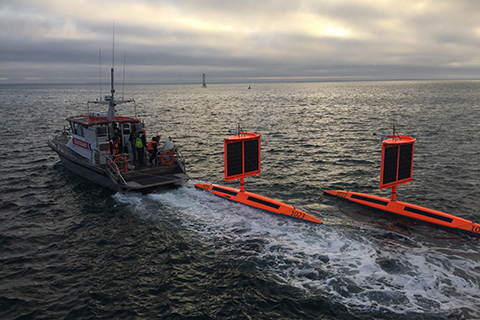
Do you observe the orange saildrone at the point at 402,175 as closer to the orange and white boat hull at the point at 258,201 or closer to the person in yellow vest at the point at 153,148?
the orange and white boat hull at the point at 258,201

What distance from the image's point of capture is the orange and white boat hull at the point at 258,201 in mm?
14922

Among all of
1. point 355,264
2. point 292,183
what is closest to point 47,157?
point 292,183

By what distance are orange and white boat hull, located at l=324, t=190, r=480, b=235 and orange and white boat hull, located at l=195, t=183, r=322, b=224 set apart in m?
3.79

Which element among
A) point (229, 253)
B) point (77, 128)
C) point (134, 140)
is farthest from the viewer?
point (77, 128)

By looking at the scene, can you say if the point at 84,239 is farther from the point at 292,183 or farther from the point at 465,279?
the point at 465,279

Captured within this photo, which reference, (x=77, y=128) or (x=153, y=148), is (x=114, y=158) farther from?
(x=77, y=128)

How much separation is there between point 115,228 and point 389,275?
1134 cm

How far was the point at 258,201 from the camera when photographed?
16453 millimetres

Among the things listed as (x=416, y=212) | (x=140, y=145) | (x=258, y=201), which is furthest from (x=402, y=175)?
(x=140, y=145)

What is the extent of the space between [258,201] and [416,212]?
7.30 meters

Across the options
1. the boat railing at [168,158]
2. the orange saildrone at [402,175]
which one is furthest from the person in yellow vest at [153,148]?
the orange saildrone at [402,175]

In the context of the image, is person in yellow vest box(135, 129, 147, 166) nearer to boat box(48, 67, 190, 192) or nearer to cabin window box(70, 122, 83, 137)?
boat box(48, 67, 190, 192)

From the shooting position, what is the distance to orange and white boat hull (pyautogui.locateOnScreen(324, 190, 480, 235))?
13.7m

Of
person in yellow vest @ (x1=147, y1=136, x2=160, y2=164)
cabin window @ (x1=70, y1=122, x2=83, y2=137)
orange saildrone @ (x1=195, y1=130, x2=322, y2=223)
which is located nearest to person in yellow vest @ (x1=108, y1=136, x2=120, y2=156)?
person in yellow vest @ (x1=147, y1=136, x2=160, y2=164)
